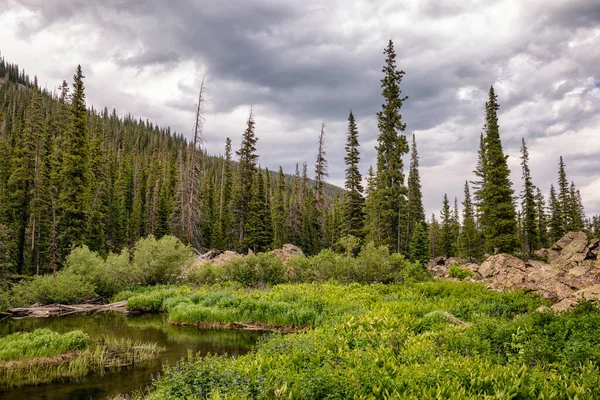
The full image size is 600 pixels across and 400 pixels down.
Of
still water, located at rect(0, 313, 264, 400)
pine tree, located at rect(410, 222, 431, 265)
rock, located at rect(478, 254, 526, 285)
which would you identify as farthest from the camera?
pine tree, located at rect(410, 222, 431, 265)

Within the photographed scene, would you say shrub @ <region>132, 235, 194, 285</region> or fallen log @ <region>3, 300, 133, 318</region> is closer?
fallen log @ <region>3, 300, 133, 318</region>

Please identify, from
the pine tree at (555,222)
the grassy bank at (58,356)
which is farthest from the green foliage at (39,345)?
the pine tree at (555,222)

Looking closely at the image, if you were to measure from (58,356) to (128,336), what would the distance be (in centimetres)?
371

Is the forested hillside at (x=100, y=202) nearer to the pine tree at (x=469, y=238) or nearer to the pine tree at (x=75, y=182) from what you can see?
the pine tree at (x=75, y=182)

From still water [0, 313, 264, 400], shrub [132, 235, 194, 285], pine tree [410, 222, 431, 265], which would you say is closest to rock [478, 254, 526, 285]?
pine tree [410, 222, 431, 265]

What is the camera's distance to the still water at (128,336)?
9.95m

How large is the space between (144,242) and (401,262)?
1953 centimetres

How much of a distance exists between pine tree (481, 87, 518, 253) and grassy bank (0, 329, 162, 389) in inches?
1411

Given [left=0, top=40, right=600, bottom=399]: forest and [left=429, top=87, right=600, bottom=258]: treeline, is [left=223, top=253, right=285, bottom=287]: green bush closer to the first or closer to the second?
[left=0, top=40, right=600, bottom=399]: forest

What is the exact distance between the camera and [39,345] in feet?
42.4

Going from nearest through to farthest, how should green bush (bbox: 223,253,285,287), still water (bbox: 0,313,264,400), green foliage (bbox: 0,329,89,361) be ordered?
1. still water (bbox: 0,313,264,400)
2. green foliage (bbox: 0,329,89,361)
3. green bush (bbox: 223,253,285,287)

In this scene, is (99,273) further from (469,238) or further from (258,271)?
(469,238)

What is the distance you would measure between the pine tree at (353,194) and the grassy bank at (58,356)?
30.5 m

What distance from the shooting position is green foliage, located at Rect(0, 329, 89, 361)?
40.0 ft
